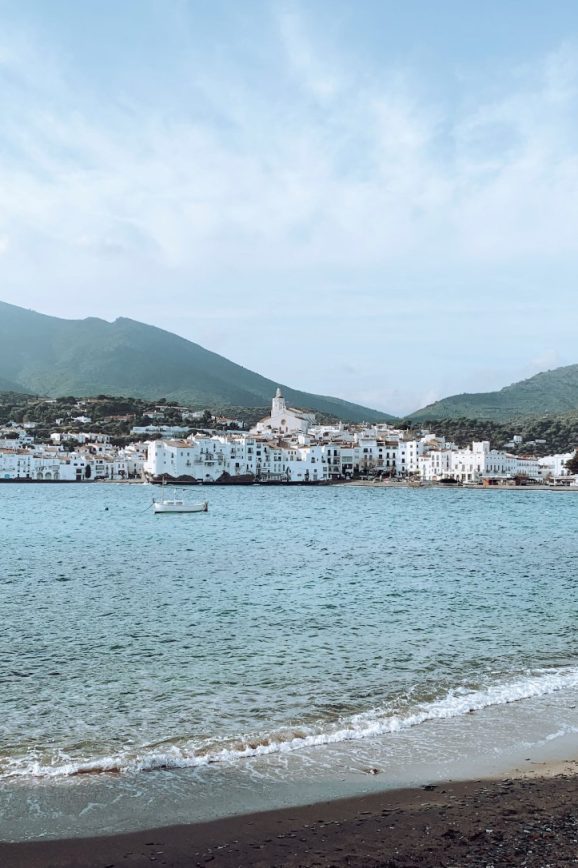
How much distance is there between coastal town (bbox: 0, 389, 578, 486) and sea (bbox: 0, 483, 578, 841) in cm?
8616

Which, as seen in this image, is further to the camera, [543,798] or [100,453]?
[100,453]

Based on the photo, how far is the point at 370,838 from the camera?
5.45 meters

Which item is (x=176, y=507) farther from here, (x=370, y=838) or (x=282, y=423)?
(x=282, y=423)

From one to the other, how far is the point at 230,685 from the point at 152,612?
18.1 ft

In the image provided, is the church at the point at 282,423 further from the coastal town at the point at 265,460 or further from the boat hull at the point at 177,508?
the boat hull at the point at 177,508

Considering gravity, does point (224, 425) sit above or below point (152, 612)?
above

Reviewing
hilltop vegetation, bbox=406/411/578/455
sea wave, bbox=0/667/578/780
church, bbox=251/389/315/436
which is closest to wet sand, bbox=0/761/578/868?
sea wave, bbox=0/667/578/780

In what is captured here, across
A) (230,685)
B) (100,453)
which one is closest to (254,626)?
(230,685)

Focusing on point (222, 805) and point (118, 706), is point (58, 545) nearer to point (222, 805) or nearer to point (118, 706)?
point (118, 706)

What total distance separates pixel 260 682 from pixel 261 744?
2462 millimetres

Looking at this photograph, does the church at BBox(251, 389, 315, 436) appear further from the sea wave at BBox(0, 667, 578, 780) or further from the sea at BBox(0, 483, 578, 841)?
the sea wave at BBox(0, 667, 578, 780)

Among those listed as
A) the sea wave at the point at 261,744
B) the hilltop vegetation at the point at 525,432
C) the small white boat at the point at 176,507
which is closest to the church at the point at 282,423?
the hilltop vegetation at the point at 525,432

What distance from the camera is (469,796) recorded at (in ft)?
20.4

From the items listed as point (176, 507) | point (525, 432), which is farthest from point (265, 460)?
point (525, 432)
